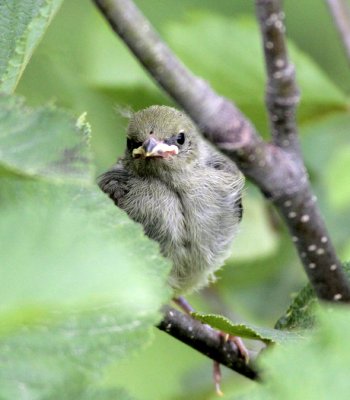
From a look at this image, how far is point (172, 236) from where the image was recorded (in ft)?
12.0

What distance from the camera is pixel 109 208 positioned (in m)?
1.46

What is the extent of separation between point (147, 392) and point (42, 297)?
3.37 meters

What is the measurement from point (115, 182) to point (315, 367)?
3.00 m

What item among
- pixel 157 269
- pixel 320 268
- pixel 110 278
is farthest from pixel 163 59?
pixel 320 268

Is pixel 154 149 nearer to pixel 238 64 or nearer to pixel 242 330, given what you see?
pixel 238 64

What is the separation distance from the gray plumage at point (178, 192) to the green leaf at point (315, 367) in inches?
100

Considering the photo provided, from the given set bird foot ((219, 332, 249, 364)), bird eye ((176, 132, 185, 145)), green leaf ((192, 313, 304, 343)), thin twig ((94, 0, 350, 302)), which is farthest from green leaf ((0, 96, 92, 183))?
bird eye ((176, 132, 185, 145))

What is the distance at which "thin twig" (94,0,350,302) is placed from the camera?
1.22 metres

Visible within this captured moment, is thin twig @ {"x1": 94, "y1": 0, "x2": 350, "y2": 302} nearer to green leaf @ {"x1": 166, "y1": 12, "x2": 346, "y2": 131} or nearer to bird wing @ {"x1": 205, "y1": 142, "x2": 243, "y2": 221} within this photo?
green leaf @ {"x1": 166, "y1": 12, "x2": 346, "y2": 131}

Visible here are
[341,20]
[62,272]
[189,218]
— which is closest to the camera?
Answer: [62,272]

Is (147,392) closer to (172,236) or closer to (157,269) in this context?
(172,236)

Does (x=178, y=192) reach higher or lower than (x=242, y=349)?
higher

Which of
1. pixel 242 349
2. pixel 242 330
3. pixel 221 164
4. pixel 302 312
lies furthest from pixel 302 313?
pixel 221 164

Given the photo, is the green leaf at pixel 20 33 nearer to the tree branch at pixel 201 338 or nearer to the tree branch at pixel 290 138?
the tree branch at pixel 290 138
